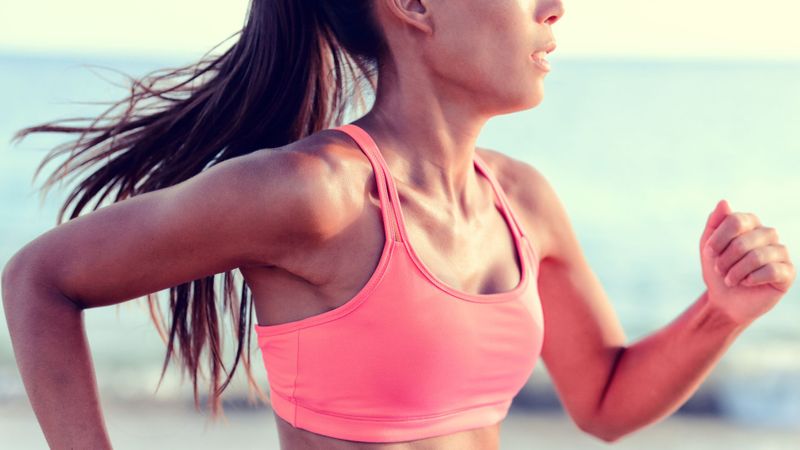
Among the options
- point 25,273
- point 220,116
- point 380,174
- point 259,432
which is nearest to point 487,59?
point 380,174

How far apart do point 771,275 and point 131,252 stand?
0.76 m

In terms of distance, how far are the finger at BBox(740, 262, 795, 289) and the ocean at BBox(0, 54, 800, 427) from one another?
3524 mm

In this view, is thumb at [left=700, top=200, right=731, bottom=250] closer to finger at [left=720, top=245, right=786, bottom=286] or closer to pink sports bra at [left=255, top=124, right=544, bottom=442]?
finger at [left=720, top=245, right=786, bottom=286]

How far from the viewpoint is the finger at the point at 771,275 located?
131 centimetres

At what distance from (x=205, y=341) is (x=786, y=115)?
764 centimetres

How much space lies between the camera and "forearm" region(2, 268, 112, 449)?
1118mm

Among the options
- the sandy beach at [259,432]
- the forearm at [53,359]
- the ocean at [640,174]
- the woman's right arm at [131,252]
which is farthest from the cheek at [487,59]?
the ocean at [640,174]

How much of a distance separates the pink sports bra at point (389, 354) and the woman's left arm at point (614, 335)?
29 cm

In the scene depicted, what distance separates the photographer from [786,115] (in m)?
8.23

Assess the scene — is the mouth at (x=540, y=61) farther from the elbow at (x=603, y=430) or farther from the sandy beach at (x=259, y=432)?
the sandy beach at (x=259, y=432)

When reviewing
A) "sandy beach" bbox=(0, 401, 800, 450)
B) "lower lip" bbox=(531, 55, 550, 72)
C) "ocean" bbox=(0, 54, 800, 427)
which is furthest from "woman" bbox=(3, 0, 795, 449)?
"ocean" bbox=(0, 54, 800, 427)

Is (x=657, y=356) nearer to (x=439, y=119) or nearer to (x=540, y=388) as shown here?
(x=439, y=119)

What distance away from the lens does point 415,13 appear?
1.29 metres

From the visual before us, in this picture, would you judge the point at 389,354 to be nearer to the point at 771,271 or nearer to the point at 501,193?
the point at 501,193
